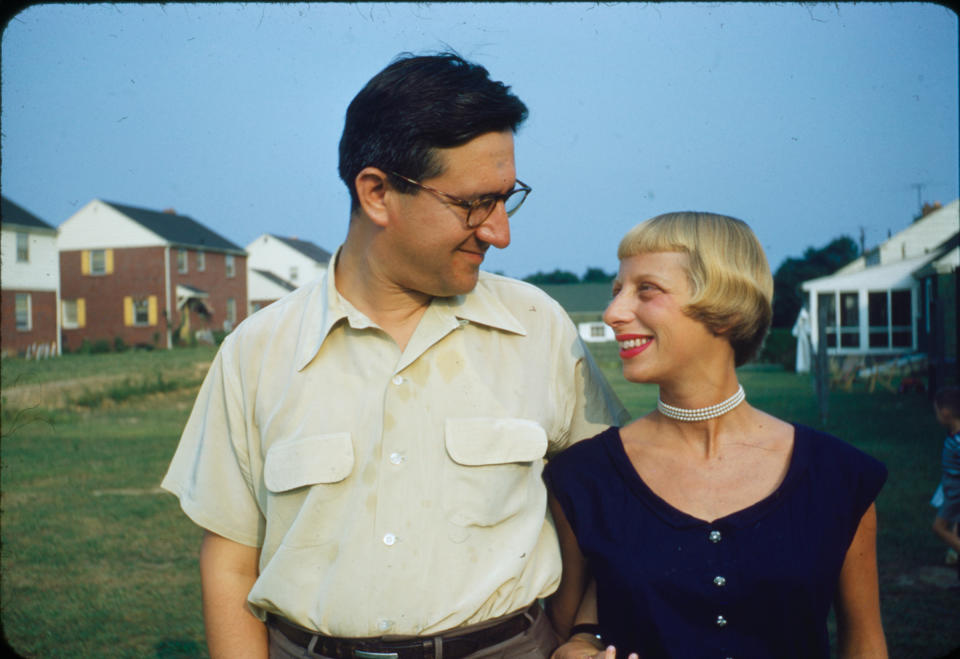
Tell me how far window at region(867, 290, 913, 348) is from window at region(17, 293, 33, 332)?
33036 millimetres

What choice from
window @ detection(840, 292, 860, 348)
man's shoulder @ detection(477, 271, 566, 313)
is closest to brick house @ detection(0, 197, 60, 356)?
window @ detection(840, 292, 860, 348)

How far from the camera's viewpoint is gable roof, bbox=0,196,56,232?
34.4m

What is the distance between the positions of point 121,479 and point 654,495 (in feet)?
34.7

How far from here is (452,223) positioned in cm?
239

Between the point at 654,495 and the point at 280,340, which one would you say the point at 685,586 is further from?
the point at 280,340

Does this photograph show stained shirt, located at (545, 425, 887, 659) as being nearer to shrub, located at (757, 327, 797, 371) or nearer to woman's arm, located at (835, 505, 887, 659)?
woman's arm, located at (835, 505, 887, 659)

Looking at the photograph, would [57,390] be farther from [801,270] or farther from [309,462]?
[801,270]

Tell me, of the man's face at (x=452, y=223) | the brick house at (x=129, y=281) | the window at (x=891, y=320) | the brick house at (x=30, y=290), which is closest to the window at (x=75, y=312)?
the brick house at (x=129, y=281)

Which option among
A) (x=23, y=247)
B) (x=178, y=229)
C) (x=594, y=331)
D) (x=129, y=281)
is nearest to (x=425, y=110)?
(x=23, y=247)

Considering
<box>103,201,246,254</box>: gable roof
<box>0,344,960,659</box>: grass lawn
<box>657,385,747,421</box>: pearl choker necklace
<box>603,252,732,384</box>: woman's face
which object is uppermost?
<box>103,201,246,254</box>: gable roof

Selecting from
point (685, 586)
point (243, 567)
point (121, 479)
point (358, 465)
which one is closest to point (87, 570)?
point (121, 479)

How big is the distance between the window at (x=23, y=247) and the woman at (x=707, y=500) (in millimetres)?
34547

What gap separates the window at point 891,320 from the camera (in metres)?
29.7

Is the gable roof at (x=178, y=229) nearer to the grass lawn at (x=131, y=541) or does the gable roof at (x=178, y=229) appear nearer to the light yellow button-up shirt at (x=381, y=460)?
the grass lawn at (x=131, y=541)
